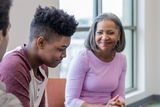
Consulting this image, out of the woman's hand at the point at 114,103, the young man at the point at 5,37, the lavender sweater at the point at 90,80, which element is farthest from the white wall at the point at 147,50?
the young man at the point at 5,37

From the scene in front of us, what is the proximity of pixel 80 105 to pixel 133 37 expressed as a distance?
2591 millimetres

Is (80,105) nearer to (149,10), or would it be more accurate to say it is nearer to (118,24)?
(118,24)

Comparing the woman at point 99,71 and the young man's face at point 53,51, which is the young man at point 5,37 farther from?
the woman at point 99,71

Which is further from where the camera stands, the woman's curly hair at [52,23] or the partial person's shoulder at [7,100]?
the woman's curly hair at [52,23]

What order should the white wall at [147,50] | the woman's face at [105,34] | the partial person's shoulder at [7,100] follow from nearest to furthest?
the partial person's shoulder at [7,100] < the woman's face at [105,34] < the white wall at [147,50]

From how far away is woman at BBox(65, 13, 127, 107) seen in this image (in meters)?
2.04

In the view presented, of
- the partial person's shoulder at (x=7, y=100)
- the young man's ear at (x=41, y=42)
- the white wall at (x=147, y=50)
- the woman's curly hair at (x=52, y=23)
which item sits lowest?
the white wall at (x=147, y=50)

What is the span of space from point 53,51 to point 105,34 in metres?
0.82

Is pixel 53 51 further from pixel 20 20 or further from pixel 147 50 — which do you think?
pixel 147 50

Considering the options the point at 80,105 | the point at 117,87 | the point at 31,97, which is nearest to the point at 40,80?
the point at 31,97

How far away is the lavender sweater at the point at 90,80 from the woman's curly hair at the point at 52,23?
68 cm

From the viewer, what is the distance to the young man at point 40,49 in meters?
1.30

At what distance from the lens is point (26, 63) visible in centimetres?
A: 135

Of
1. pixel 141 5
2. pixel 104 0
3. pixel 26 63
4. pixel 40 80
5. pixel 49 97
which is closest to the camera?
pixel 26 63
